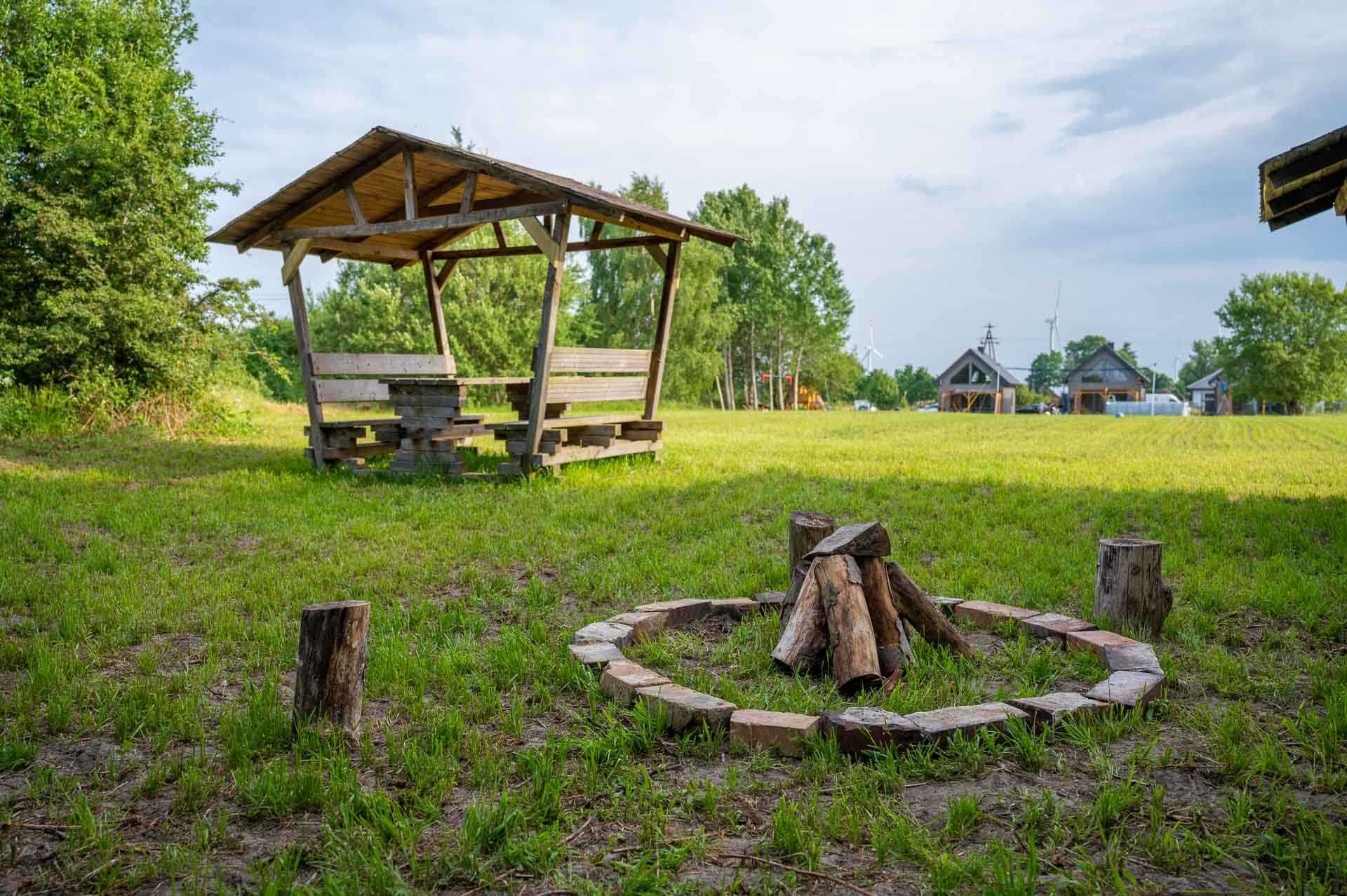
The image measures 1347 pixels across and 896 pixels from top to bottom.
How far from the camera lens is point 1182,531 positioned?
776cm

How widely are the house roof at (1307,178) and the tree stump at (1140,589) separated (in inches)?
180

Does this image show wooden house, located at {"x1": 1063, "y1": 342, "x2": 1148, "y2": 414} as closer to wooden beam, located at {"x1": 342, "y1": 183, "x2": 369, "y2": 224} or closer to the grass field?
the grass field

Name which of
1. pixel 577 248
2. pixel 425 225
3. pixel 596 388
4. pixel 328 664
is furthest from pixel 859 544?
pixel 577 248

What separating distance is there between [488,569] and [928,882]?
15.1ft

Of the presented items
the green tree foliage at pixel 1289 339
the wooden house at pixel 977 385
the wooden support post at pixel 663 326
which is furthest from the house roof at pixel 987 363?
the wooden support post at pixel 663 326

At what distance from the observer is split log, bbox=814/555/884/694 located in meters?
4.00

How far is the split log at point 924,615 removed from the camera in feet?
14.9

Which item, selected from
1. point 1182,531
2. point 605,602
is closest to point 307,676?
point 605,602

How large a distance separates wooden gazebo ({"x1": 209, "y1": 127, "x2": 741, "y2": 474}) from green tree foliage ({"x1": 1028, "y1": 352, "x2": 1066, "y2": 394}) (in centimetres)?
14139

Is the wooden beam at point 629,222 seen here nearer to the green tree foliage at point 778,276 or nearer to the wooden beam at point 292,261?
the wooden beam at point 292,261

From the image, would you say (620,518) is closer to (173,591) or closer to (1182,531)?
(173,591)

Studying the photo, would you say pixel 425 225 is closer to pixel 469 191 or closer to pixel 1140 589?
pixel 469 191

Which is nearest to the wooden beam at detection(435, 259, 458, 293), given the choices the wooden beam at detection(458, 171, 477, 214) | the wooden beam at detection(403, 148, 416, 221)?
the wooden beam at detection(403, 148, 416, 221)

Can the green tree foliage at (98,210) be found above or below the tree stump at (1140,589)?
above
